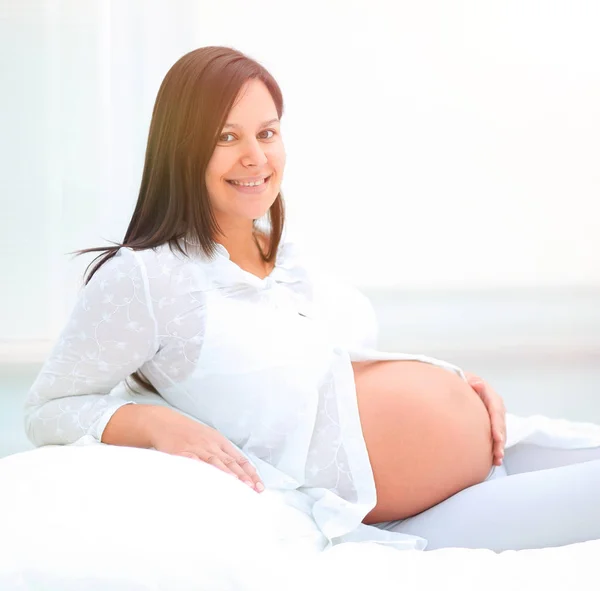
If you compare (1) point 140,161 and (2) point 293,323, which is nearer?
(2) point 293,323

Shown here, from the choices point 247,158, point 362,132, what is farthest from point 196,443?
point 362,132

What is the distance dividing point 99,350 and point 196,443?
21 cm

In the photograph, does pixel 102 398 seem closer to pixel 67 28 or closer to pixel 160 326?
pixel 160 326

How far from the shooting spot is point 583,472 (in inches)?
49.4

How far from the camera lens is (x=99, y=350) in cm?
126

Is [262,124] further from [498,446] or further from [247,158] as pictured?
[498,446]

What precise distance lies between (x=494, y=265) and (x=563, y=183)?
353mm

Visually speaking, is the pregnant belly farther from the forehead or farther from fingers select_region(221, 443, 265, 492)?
the forehead

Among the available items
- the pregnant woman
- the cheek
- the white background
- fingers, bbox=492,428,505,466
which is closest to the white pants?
the pregnant woman

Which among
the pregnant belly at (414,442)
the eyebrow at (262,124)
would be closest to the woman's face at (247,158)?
the eyebrow at (262,124)

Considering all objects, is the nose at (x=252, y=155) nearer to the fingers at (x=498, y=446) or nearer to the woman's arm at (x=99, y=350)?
the woman's arm at (x=99, y=350)

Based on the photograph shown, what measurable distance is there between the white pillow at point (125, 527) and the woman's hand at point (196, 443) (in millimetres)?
98

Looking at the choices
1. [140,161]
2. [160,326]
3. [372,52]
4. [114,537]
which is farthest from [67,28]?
[114,537]

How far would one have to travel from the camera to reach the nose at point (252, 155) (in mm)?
1370
